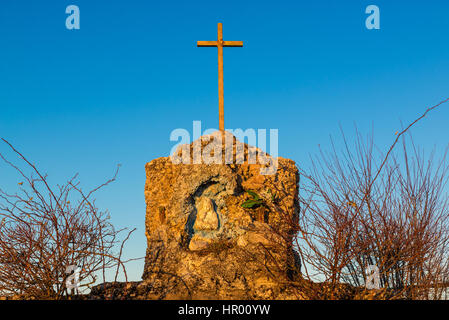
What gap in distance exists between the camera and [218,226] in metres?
8.19

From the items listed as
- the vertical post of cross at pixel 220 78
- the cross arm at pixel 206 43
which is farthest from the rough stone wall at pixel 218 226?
the cross arm at pixel 206 43

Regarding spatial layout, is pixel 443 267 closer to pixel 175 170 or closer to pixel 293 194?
pixel 293 194

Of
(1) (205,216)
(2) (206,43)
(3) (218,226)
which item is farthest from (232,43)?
(3) (218,226)

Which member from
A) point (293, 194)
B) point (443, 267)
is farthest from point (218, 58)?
point (443, 267)

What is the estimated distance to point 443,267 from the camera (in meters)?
6.66

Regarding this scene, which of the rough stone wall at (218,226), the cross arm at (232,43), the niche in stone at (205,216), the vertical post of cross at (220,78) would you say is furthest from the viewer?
the cross arm at (232,43)

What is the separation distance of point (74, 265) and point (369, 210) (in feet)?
14.6

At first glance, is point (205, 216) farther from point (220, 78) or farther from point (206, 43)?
point (206, 43)

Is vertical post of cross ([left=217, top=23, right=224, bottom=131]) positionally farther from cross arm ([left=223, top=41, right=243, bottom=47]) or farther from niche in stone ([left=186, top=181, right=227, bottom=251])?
niche in stone ([left=186, top=181, right=227, bottom=251])

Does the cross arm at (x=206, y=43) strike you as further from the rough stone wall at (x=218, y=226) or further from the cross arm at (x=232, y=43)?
the rough stone wall at (x=218, y=226)

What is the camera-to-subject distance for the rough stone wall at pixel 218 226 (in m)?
7.57

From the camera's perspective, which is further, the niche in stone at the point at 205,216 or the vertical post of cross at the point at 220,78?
the vertical post of cross at the point at 220,78

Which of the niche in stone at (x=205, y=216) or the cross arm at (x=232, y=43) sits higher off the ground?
the cross arm at (x=232, y=43)
